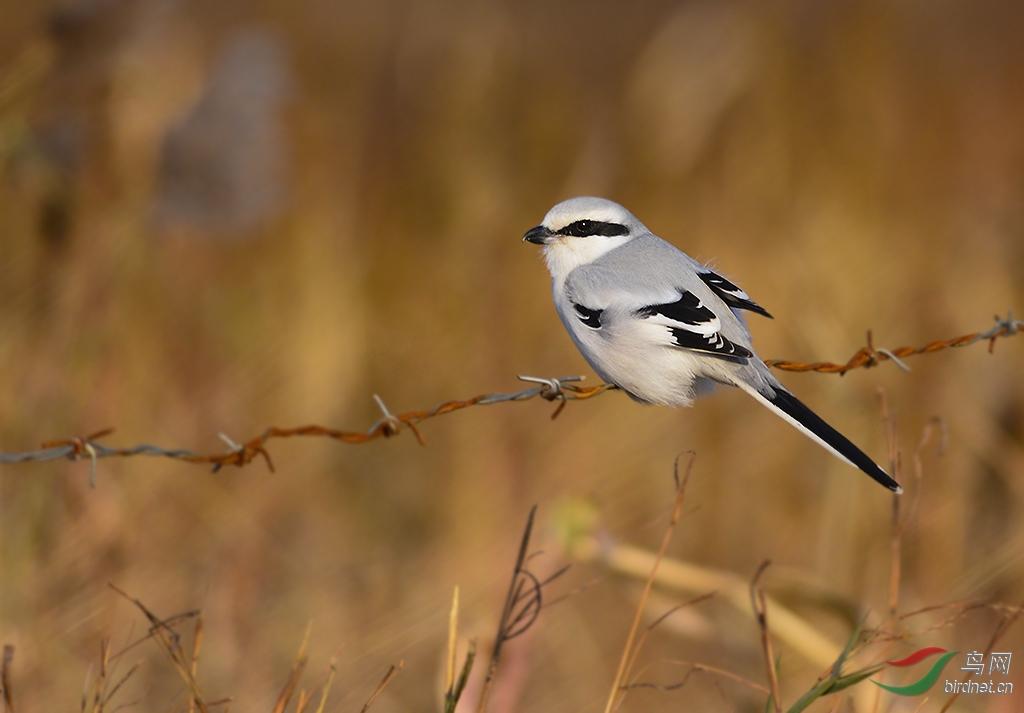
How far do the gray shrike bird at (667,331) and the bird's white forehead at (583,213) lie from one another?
178 millimetres

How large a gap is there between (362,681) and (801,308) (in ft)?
7.51

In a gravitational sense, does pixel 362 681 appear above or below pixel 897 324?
below

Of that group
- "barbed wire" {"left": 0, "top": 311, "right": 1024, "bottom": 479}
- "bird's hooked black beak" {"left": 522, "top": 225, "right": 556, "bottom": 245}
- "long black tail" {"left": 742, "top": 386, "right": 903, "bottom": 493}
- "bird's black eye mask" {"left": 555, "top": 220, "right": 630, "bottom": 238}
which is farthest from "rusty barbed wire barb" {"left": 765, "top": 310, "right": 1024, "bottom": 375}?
"bird's hooked black beak" {"left": 522, "top": 225, "right": 556, "bottom": 245}

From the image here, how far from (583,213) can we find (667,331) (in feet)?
2.24

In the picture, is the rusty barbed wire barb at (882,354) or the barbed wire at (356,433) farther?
the rusty barbed wire barb at (882,354)

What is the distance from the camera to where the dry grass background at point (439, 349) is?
3.14 metres

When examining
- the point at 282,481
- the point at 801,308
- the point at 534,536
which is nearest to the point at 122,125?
the point at 282,481

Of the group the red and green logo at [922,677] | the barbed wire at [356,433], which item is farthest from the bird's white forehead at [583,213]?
the red and green logo at [922,677]

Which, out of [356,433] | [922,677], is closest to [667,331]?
[356,433]

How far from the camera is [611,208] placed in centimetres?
289

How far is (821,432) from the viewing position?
224 centimetres

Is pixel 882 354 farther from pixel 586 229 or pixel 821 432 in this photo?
pixel 586 229

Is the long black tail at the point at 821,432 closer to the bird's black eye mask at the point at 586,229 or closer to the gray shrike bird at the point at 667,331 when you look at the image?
the gray shrike bird at the point at 667,331

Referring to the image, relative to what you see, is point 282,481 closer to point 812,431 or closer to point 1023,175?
point 812,431
